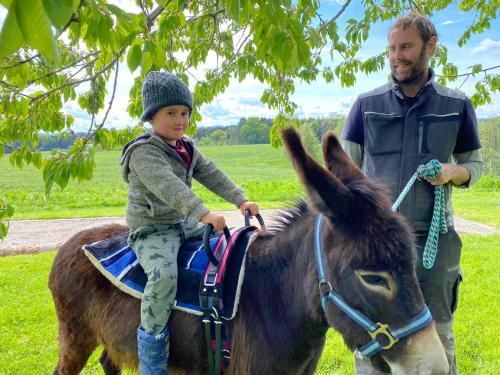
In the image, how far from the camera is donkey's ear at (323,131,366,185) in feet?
7.22

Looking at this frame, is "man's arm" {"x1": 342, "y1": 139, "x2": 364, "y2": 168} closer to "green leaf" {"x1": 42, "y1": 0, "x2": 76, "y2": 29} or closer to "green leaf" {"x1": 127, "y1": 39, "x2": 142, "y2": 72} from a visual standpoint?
"green leaf" {"x1": 127, "y1": 39, "x2": 142, "y2": 72}

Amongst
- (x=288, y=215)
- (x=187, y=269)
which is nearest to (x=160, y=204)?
(x=187, y=269)

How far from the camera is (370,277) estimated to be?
6.18 feet

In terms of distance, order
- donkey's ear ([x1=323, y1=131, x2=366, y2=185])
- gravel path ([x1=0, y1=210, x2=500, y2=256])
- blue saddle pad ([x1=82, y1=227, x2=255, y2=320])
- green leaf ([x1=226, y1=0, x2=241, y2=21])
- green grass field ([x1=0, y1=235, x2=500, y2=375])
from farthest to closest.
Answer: gravel path ([x1=0, y1=210, x2=500, y2=256]) < green grass field ([x1=0, y1=235, x2=500, y2=375]) < blue saddle pad ([x1=82, y1=227, x2=255, y2=320]) < donkey's ear ([x1=323, y1=131, x2=366, y2=185]) < green leaf ([x1=226, y1=0, x2=241, y2=21])

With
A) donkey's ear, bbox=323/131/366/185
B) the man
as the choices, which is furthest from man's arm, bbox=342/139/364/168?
donkey's ear, bbox=323/131/366/185

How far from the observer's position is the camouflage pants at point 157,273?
2.48 m

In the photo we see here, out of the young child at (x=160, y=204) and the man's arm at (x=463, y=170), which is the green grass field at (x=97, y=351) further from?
the man's arm at (x=463, y=170)

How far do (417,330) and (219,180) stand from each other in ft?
5.84

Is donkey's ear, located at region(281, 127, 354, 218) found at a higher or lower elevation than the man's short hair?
lower

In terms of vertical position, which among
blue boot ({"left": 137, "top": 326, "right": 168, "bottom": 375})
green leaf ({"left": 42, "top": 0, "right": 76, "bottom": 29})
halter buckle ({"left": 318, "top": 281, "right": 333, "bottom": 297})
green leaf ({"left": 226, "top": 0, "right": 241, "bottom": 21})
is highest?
green leaf ({"left": 226, "top": 0, "right": 241, "bottom": 21})

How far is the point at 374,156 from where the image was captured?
2.90m

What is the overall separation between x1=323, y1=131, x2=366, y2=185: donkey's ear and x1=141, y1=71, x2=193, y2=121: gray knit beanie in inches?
40.4

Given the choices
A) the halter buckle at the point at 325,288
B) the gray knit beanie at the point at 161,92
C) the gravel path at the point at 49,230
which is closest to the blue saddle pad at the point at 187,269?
the halter buckle at the point at 325,288

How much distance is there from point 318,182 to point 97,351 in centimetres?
454
